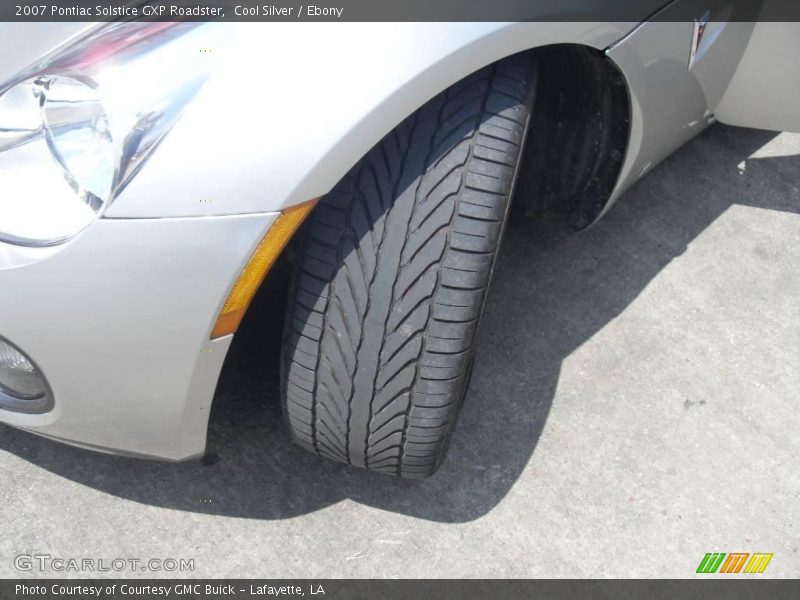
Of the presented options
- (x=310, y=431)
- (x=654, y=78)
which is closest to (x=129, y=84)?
(x=310, y=431)

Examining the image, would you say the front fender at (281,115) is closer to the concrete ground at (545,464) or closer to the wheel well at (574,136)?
the wheel well at (574,136)

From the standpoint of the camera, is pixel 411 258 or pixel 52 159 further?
pixel 411 258

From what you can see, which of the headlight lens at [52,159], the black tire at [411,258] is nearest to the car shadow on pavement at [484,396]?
the black tire at [411,258]

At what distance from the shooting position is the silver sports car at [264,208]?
4.48 ft

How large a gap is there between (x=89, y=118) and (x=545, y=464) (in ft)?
4.20

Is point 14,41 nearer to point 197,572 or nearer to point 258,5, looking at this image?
point 258,5

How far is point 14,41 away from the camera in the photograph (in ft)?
4.92

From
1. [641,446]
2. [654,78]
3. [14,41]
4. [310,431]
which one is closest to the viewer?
[14,41]

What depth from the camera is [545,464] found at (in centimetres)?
212

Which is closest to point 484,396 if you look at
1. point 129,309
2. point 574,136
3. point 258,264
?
point 574,136

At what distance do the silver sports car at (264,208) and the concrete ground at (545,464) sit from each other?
0.21 m

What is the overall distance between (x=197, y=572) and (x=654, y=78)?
1.43 metres
